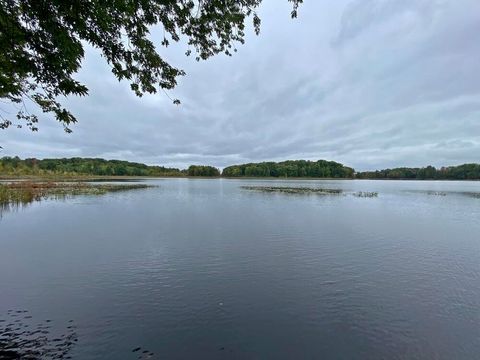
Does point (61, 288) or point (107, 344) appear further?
point (61, 288)

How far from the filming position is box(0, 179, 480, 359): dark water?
817cm

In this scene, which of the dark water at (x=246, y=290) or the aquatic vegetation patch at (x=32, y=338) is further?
the dark water at (x=246, y=290)

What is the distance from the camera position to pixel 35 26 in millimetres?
6668

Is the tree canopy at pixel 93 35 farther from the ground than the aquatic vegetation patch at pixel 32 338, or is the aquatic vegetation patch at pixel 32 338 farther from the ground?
the tree canopy at pixel 93 35

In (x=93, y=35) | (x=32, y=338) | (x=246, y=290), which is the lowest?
(x=32, y=338)

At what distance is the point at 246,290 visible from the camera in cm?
1154

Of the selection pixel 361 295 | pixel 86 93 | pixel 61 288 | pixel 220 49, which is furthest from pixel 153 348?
pixel 220 49

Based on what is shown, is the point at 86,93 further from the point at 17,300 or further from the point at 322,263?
the point at 322,263

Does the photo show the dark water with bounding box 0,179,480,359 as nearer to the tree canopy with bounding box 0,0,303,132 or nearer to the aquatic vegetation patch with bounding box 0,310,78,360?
the aquatic vegetation patch with bounding box 0,310,78,360

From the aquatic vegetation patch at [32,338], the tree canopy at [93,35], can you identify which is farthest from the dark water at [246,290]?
the tree canopy at [93,35]

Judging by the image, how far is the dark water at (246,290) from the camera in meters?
8.17

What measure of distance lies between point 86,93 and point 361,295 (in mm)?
11226

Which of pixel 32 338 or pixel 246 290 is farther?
pixel 246 290

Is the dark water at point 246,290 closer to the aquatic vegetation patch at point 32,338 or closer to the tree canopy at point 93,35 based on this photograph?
the aquatic vegetation patch at point 32,338
